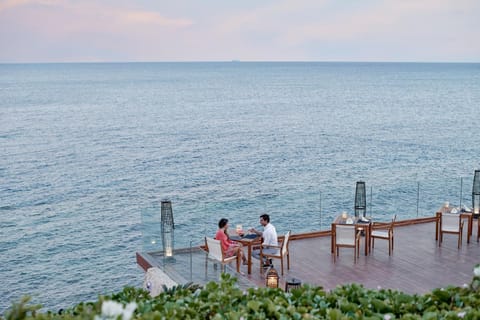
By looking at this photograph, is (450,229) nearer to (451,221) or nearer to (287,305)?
(451,221)

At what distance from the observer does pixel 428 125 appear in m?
47.4

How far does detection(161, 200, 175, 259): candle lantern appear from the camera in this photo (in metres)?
9.80

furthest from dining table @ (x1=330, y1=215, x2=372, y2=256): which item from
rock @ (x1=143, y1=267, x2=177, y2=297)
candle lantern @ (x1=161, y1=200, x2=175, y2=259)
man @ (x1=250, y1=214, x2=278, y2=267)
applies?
rock @ (x1=143, y1=267, x2=177, y2=297)

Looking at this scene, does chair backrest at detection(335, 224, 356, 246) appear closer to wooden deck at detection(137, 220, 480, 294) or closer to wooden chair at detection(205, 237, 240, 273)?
wooden deck at detection(137, 220, 480, 294)

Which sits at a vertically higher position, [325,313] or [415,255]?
[325,313]

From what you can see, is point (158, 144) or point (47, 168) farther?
point (158, 144)

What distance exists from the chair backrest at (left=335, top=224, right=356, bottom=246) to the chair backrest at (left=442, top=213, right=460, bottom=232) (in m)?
1.89

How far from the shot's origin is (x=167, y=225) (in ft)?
32.8

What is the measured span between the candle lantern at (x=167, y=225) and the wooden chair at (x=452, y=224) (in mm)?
4871

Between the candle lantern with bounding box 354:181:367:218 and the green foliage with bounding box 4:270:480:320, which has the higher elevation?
the green foliage with bounding box 4:270:480:320

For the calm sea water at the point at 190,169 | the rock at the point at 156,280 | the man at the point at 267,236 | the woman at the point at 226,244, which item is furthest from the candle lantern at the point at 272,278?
the calm sea water at the point at 190,169
